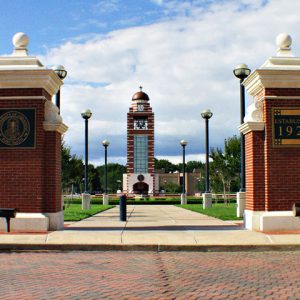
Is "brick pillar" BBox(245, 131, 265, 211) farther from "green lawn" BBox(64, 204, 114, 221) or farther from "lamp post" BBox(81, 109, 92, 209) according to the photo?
"lamp post" BBox(81, 109, 92, 209)

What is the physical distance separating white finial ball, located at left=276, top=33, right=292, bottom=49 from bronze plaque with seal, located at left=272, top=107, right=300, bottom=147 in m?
2.03

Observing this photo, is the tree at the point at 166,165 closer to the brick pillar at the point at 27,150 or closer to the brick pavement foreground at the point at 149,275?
the brick pillar at the point at 27,150

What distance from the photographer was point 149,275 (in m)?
9.09

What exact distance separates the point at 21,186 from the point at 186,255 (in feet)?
18.1

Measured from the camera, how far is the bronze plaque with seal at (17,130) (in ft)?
48.6

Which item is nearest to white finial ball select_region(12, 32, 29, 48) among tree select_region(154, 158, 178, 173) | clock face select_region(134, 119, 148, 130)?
clock face select_region(134, 119, 148, 130)

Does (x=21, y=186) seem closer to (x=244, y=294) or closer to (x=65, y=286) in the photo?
(x=65, y=286)

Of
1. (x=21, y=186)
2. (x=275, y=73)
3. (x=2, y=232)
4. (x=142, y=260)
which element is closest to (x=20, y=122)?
(x=21, y=186)

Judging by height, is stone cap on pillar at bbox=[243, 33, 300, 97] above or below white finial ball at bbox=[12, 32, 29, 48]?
below

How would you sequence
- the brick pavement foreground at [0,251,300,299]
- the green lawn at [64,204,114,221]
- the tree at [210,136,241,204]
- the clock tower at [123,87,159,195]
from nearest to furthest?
the brick pavement foreground at [0,251,300,299]
the green lawn at [64,204,114,221]
the tree at [210,136,241,204]
the clock tower at [123,87,159,195]

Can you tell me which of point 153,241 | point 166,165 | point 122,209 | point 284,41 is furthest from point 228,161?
point 166,165

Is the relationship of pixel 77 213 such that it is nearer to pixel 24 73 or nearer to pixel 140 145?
pixel 24 73

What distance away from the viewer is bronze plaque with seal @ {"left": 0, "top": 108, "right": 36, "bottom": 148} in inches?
583

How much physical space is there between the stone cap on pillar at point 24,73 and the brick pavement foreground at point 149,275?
16.4ft
